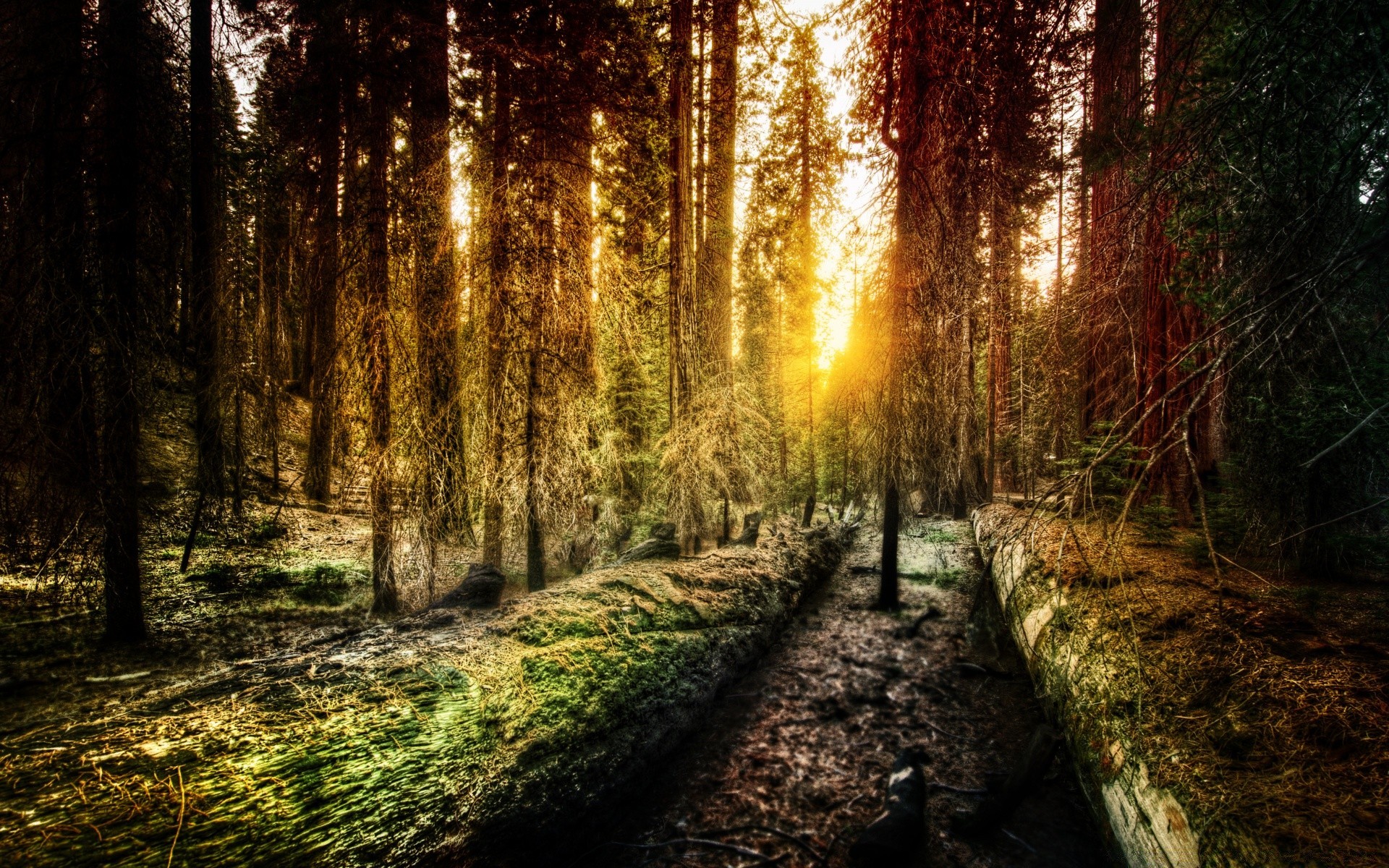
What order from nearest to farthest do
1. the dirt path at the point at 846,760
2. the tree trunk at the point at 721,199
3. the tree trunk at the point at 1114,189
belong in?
the tree trunk at the point at 1114,189, the dirt path at the point at 846,760, the tree trunk at the point at 721,199

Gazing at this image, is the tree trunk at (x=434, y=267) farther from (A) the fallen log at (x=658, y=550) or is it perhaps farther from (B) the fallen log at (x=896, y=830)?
(B) the fallen log at (x=896, y=830)

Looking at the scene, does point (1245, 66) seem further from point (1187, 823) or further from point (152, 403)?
point (152, 403)

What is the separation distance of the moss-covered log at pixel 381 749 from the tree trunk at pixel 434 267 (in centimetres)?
160

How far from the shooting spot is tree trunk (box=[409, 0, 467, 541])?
5539mm

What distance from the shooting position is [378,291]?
5348mm

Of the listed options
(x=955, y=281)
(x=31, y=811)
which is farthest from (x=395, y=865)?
(x=955, y=281)

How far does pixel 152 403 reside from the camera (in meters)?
4.42

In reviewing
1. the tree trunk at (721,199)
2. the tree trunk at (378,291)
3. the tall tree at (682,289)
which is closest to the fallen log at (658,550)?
the tall tree at (682,289)

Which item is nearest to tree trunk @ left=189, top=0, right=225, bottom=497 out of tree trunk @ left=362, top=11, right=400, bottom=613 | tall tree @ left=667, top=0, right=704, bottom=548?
tree trunk @ left=362, top=11, right=400, bottom=613

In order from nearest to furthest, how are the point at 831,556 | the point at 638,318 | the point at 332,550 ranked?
the point at 638,318, the point at 332,550, the point at 831,556

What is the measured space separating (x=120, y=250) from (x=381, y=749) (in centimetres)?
482

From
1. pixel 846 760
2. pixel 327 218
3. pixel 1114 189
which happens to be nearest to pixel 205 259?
pixel 327 218

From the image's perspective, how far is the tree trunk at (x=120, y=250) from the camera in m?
4.11

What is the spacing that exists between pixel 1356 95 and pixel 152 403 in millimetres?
8087
